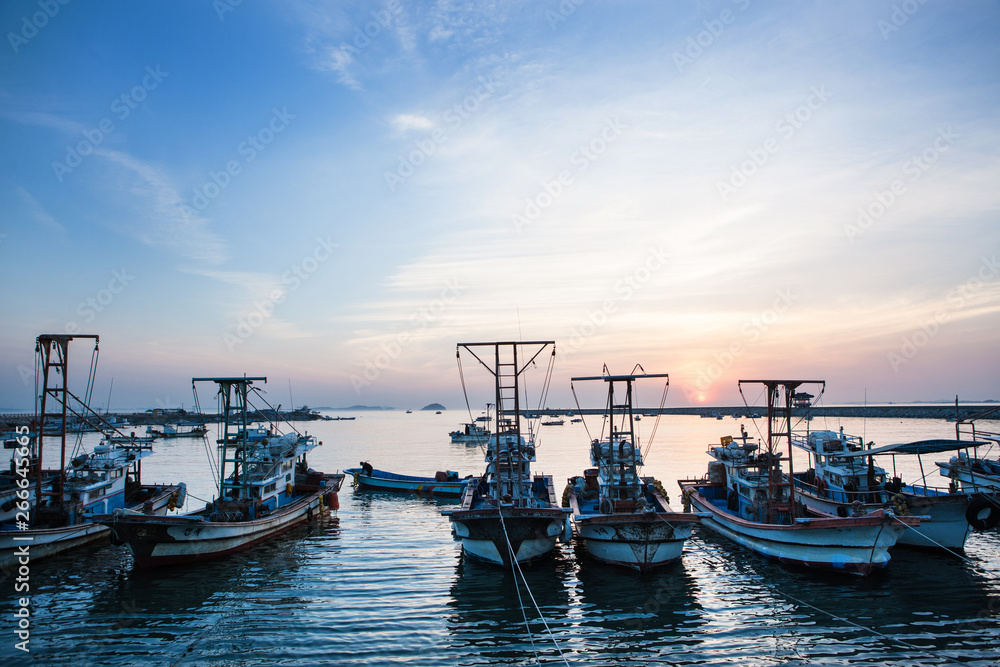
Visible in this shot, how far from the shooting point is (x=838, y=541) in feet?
59.5

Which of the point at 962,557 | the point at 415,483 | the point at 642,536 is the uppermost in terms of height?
the point at 642,536

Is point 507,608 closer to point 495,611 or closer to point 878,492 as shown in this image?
point 495,611

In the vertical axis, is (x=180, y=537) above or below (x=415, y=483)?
above

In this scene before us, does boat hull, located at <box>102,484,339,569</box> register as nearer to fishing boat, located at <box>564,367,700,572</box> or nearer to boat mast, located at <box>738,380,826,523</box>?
fishing boat, located at <box>564,367,700,572</box>

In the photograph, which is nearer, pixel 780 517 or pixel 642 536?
pixel 642 536

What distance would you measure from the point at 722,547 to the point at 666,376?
7.65m

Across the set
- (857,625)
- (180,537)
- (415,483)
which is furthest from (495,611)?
(415,483)

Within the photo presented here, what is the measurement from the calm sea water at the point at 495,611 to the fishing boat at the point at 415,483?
50.3 ft

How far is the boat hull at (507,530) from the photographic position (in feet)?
62.7

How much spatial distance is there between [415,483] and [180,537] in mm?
21469

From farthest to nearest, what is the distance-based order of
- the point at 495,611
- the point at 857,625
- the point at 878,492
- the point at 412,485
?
the point at 412,485 → the point at 878,492 → the point at 495,611 → the point at 857,625

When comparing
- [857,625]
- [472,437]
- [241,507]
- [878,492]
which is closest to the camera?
[857,625]

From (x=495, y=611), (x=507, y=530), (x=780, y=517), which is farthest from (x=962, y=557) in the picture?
(x=495, y=611)

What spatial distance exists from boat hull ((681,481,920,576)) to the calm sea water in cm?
54
